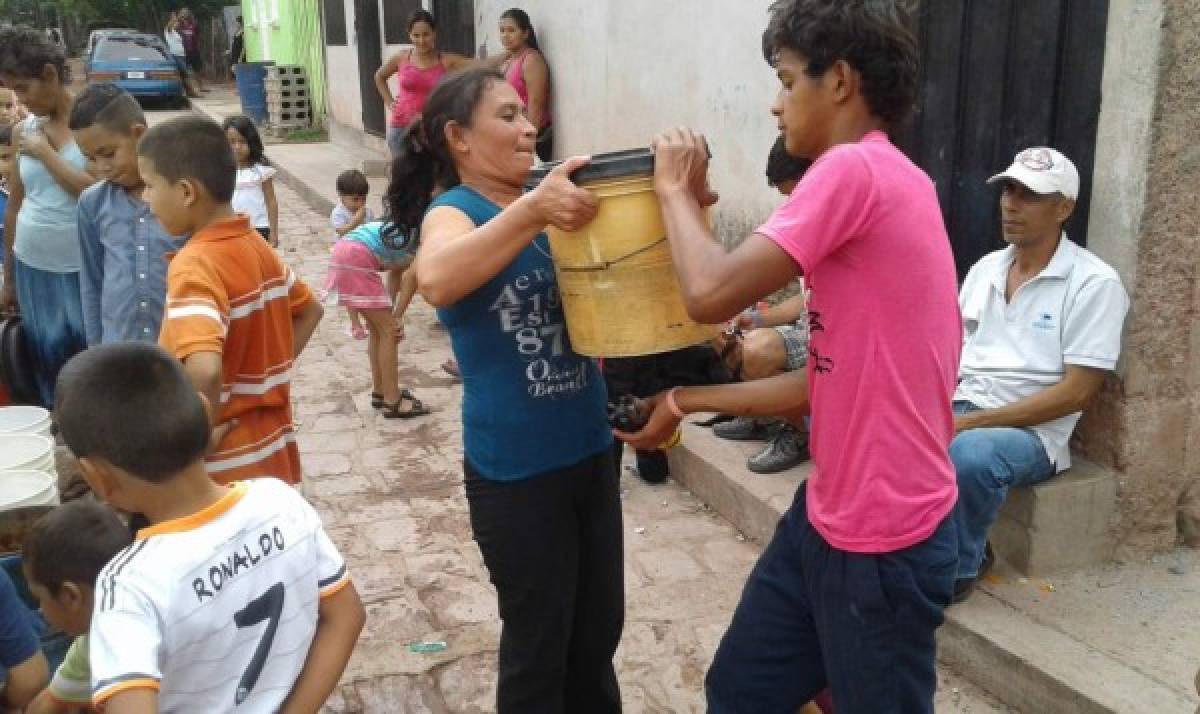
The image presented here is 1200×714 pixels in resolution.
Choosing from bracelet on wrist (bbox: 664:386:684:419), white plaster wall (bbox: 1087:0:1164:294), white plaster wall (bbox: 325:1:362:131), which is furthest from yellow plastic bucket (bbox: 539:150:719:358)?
white plaster wall (bbox: 325:1:362:131)

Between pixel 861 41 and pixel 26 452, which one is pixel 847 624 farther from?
pixel 26 452

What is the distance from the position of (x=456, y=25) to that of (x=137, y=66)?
15.3m

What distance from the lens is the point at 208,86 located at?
→ 2895 cm

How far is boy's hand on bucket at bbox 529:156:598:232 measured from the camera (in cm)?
193

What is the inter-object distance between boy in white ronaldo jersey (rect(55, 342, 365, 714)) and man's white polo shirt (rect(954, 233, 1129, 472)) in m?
2.28

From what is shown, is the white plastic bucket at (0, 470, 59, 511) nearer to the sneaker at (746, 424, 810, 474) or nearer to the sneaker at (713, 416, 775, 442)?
the sneaker at (746, 424, 810, 474)

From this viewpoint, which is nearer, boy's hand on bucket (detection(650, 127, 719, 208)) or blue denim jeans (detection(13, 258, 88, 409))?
boy's hand on bucket (detection(650, 127, 719, 208))

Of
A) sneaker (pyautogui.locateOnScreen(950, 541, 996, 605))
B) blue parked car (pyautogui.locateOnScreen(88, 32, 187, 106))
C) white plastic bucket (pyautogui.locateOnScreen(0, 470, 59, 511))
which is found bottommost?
sneaker (pyautogui.locateOnScreen(950, 541, 996, 605))

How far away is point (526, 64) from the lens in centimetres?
818

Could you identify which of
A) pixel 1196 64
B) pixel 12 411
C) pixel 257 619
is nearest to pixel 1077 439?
pixel 1196 64

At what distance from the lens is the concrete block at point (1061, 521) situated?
3498 mm

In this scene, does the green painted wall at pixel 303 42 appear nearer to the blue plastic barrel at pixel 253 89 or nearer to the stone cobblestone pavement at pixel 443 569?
the blue plastic barrel at pixel 253 89

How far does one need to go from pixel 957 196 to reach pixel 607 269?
7.95 feet

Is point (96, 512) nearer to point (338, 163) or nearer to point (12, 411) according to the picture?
point (12, 411)
